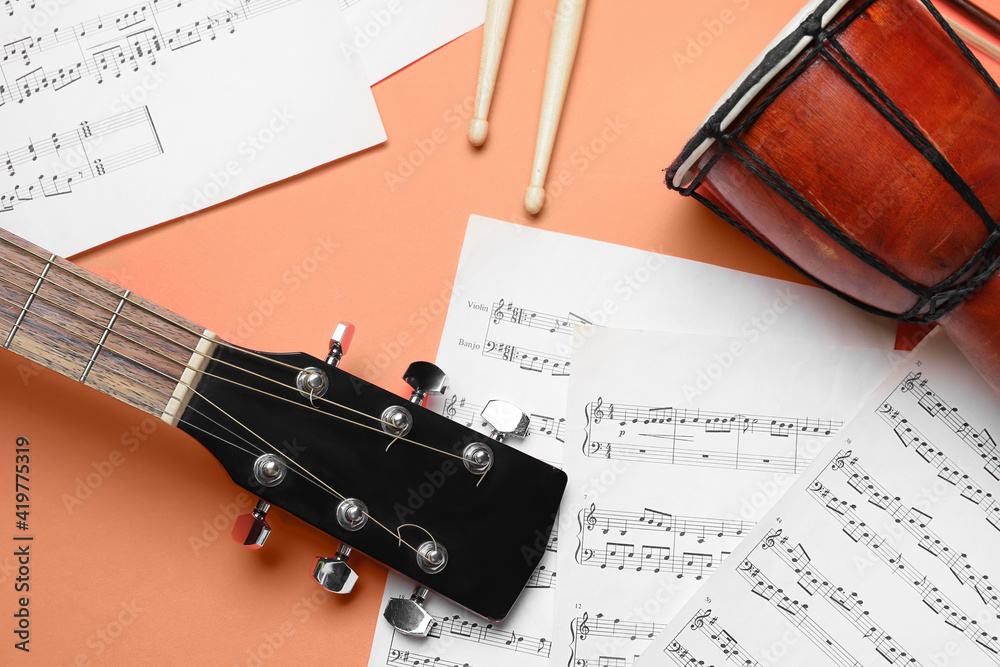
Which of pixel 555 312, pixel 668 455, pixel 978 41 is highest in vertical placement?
pixel 978 41

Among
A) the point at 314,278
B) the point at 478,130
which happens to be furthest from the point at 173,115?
the point at 478,130

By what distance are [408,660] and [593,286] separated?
68 centimetres

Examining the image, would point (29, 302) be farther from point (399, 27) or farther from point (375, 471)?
point (399, 27)

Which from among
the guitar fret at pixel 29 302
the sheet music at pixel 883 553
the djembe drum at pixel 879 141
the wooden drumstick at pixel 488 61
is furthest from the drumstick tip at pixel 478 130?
the sheet music at pixel 883 553

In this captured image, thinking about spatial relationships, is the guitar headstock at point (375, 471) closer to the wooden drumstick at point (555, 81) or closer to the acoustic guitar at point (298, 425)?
the acoustic guitar at point (298, 425)

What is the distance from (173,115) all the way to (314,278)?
0.38m

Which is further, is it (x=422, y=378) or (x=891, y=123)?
(x=422, y=378)

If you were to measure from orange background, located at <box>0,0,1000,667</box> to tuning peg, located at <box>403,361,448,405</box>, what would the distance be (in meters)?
0.16

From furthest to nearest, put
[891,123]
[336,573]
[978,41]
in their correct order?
[978,41], [336,573], [891,123]

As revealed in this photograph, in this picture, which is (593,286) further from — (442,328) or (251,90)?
(251,90)

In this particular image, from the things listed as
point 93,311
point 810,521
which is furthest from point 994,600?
point 93,311

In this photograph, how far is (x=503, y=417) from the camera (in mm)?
1134

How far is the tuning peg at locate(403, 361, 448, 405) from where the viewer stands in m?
1.08

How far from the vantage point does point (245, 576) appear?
3.98ft
